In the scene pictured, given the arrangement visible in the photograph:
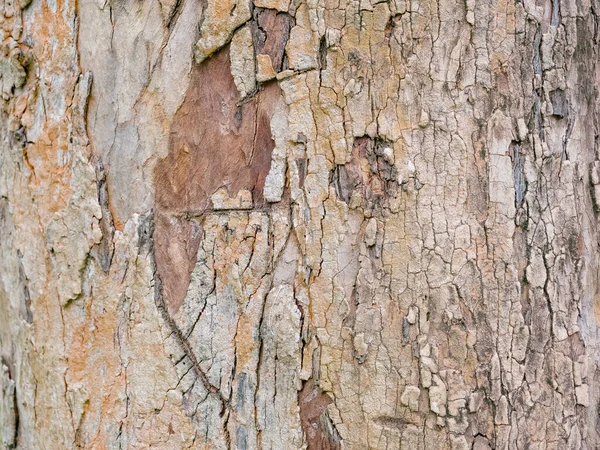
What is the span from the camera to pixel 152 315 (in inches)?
43.9

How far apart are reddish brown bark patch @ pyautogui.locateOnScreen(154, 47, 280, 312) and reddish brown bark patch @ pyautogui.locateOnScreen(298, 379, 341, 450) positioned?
0.92 ft

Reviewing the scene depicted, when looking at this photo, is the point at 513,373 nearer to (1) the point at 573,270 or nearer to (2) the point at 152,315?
(1) the point at 573,270

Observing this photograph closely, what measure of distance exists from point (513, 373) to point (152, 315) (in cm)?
64

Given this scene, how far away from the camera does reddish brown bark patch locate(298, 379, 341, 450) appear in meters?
1.06

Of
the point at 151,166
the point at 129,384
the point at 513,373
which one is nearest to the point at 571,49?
the point at 513,373

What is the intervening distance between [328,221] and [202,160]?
10.1 inches

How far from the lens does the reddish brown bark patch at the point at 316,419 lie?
1.06m

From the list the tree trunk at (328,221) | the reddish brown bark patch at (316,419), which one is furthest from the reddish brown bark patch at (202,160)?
the reddish brown bark patch at (316,419)

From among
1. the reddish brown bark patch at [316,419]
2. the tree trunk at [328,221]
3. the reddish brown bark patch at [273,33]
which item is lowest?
the reddish brown bark patch at [316,419]

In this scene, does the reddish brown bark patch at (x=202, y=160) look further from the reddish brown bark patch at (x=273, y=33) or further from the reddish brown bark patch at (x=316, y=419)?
the reddish brown bark patch at (x=316, y=419)

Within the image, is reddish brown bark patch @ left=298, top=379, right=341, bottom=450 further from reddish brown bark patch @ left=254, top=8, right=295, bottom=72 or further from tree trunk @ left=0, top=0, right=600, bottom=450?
reddish brown bark patch @ left=254, top=8, right=295, bottom=72

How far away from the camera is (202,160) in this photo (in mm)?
1098

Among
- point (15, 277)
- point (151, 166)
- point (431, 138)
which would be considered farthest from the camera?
point (15, 277)

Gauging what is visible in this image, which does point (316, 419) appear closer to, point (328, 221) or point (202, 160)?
point (328, 221)
